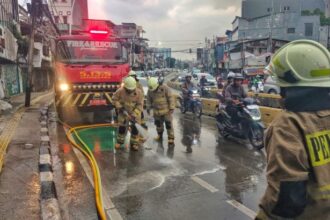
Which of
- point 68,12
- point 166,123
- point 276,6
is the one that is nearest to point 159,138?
point 166,123

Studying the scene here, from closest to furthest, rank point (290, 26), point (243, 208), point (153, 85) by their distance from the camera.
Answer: point (243, 208), point (153, 85), point (290, 26)

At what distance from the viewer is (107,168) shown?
21.5ft

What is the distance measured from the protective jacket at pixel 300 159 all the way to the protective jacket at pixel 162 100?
7.07 m

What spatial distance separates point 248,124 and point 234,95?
910mm

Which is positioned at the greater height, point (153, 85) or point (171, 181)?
point (153, 85)

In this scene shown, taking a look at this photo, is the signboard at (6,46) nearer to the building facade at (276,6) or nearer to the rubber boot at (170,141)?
the rubber boot at (170,141)

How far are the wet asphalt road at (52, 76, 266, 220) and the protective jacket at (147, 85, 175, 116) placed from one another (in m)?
0.83

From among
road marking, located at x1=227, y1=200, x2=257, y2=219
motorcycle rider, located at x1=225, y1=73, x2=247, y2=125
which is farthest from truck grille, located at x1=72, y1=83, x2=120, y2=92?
road marking, located at x1=227, y1=200, x2=257, y2=219

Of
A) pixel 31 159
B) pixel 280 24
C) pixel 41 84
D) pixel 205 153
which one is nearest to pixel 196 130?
pixel 205 153

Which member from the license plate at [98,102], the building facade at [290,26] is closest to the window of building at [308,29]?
the building facade at [290,26]

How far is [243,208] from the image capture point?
4547 millimetres

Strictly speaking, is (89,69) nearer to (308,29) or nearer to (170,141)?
(170,141)

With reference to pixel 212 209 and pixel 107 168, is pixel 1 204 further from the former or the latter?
pixel 212 209

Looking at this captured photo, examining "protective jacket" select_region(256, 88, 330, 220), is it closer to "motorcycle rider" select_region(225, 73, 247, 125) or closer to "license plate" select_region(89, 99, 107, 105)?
"motorcycle rider" select_region(225, 73, 247, 125)
